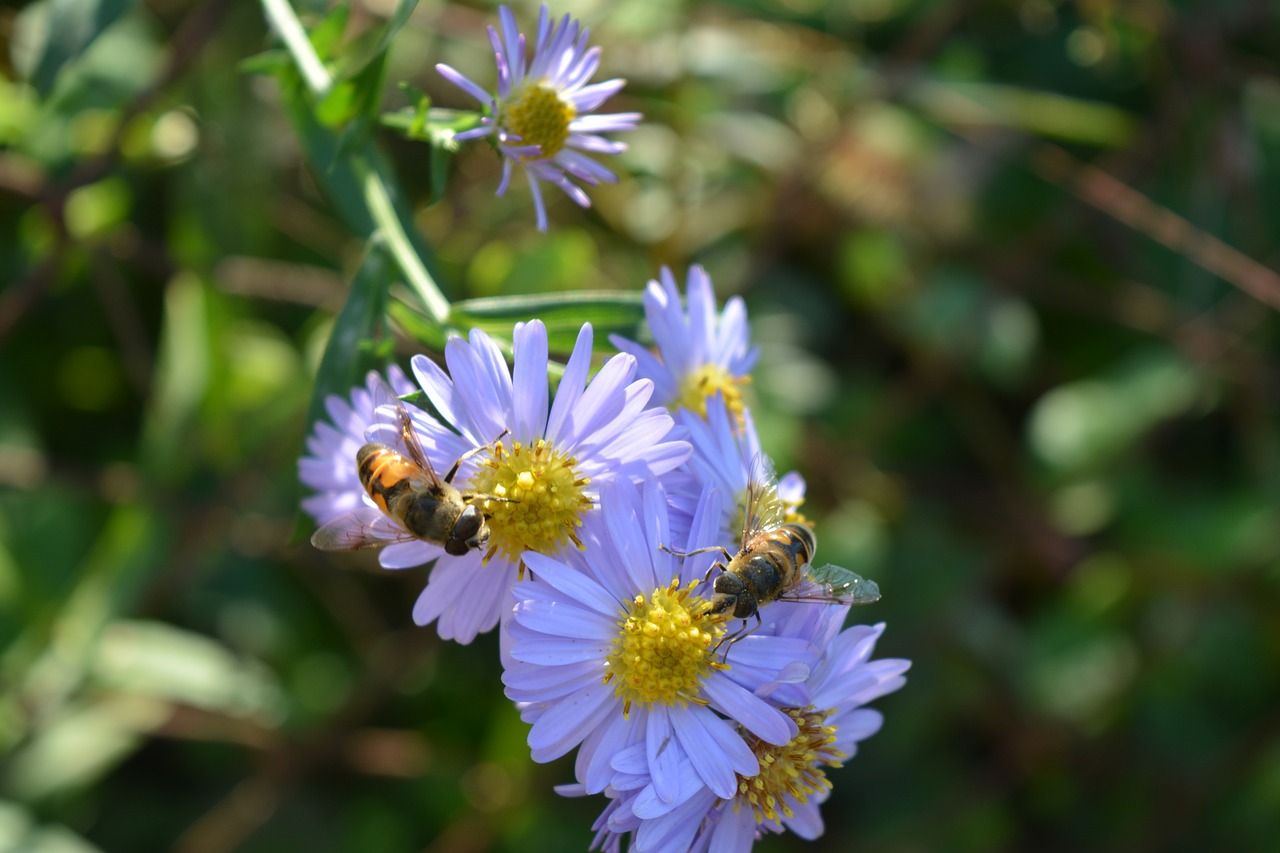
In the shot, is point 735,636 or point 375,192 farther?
point 375,192

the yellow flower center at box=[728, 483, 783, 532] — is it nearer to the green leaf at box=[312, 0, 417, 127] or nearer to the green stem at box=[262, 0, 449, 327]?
the green stem at box=[262, 0, 449, 327]

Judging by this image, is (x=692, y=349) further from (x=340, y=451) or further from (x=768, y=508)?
(x=340, y=451)

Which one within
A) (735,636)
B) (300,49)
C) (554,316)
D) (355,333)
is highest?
(300,49)

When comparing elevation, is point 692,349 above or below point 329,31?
below

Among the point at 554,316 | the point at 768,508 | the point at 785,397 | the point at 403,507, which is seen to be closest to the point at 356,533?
the point at 403,507

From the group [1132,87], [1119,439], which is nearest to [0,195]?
[1119,439]

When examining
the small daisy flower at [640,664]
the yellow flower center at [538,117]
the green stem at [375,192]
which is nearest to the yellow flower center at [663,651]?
the small daisy flower at [640,664]

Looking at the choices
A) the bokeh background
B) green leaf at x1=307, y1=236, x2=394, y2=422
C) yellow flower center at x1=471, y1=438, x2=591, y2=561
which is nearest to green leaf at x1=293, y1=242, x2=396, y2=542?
green leaf at x1=307, y1=236, x2=394, y2=422
